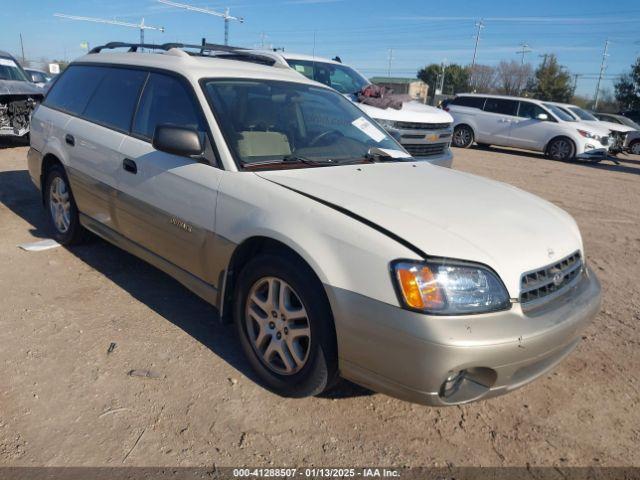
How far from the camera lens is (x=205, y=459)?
7.91 ft

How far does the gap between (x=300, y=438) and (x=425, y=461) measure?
602mm

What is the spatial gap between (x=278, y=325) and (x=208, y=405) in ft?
1.81

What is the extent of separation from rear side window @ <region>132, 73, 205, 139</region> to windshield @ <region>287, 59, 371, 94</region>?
562 cm

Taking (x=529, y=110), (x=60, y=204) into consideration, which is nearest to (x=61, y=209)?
(x=60, y=204)

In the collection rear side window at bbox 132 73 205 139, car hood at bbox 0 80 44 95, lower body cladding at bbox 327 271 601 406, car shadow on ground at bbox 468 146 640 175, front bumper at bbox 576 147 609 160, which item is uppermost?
rear side window at bbox 132 73 205 139

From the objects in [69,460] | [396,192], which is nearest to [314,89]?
[396,192]

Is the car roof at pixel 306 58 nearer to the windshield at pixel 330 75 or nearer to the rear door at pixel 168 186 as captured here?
the windshield at pixel 330 75

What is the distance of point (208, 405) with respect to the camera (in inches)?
110

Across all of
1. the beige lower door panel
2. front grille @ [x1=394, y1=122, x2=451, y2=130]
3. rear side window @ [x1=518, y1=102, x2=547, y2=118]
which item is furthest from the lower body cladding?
rear side window @ [x1=518, y1=102, x2=547, y2=118]

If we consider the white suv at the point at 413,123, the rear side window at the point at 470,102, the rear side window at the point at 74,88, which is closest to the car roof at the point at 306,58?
the white suv at the point at 413,123

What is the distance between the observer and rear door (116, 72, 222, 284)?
10.5ft

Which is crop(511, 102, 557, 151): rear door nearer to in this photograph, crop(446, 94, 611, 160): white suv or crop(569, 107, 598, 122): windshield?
crop(446, 94, 611, 160): white suv

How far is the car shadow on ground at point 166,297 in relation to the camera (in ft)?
10.7

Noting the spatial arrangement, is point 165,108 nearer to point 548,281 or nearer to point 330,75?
point 548,281
